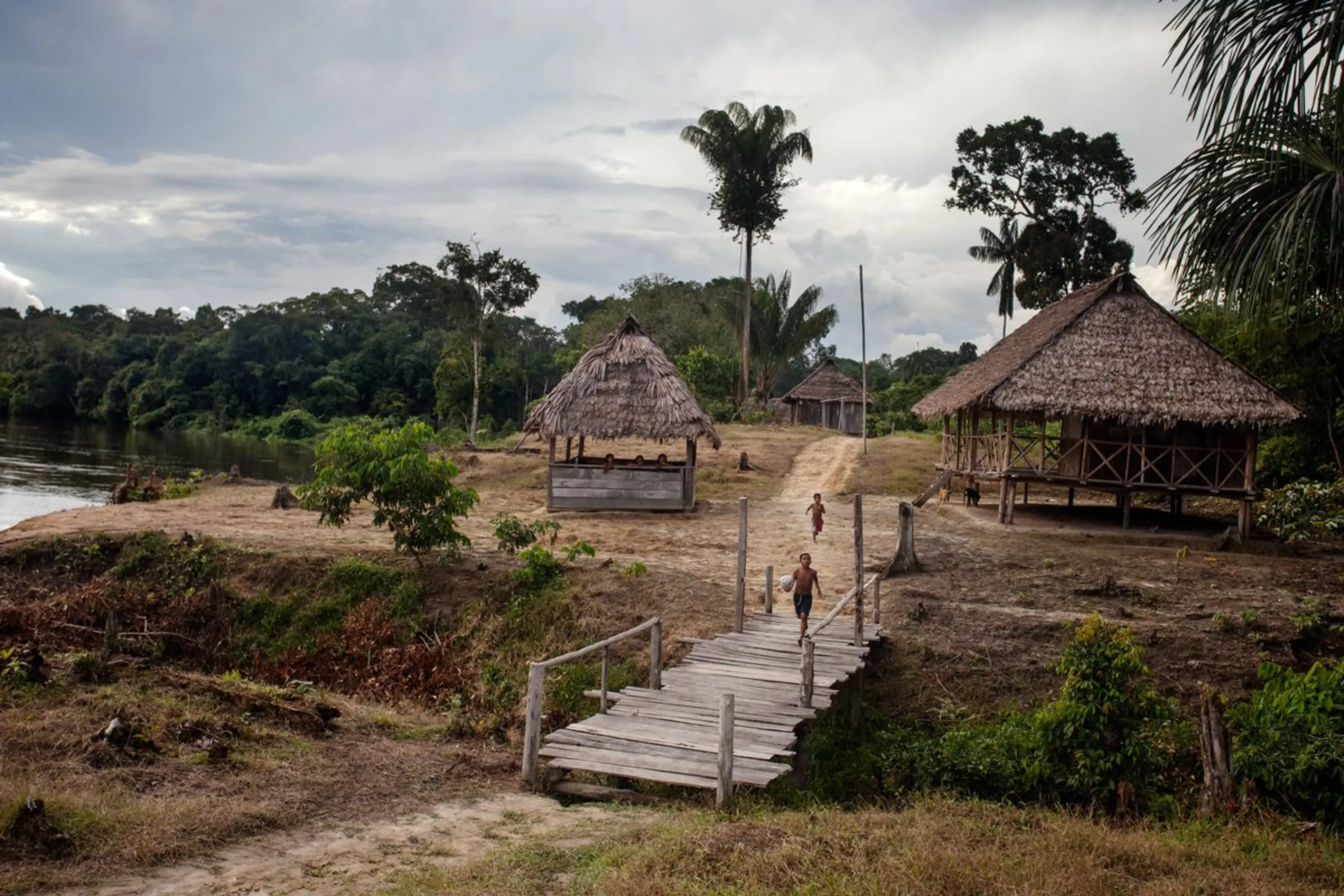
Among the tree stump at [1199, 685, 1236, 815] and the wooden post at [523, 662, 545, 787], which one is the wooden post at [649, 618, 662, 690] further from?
the tree stump at [1199, 685, 1236, 815]

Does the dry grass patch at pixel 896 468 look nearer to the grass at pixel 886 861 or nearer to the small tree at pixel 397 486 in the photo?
the small tree at pixel 397 486

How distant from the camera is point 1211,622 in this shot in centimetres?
1177

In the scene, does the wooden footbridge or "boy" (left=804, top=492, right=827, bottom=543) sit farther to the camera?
"boy" (left=804, top=492, right=827, bottom=543)

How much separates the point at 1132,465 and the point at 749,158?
20.2 meters

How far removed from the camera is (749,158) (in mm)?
35250

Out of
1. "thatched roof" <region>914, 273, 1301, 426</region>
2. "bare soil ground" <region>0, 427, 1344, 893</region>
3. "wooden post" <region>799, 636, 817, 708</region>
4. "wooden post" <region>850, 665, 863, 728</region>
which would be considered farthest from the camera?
"thatched roof" <region>914, 273, 1301, 426</region>

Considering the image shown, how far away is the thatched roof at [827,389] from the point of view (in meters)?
40.8

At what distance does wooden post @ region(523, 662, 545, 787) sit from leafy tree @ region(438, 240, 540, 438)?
95.1 ft

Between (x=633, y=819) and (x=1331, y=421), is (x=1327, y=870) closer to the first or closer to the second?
(x=633, y=819)

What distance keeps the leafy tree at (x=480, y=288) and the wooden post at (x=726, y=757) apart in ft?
98.6

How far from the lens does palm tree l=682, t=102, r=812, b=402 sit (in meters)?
34.9

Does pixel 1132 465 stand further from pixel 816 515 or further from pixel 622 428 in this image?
pixel 622 428

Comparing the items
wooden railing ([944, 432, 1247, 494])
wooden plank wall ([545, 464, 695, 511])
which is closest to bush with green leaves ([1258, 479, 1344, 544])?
Answer: wooden railing ([944, 432, 1247, 494])

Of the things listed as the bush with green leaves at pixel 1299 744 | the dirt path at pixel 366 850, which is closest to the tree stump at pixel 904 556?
Result: the bush with green leaves at pixel 1299 744
